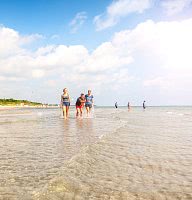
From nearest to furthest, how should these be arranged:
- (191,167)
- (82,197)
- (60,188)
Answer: (82,197) → (60,188) → (191,167)

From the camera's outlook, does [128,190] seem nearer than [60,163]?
Yes

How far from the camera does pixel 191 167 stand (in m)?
6.32

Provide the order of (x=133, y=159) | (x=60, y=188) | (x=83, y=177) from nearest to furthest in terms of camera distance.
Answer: (x=60, y=188) → (x=83, y=177) → (x=133, y=159)

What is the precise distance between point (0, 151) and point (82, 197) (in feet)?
14.1

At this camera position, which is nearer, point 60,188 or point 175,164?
point 60,188

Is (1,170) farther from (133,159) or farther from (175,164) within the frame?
(175,164)

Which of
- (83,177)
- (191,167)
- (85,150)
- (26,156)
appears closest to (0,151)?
(26,156)

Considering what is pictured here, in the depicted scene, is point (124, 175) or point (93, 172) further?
point (93, 172)

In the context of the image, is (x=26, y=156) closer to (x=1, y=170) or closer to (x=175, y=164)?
(x=1, y=170)

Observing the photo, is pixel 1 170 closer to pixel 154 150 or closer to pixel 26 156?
pixel 26 156

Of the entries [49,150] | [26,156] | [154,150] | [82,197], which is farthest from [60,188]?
[154,150]

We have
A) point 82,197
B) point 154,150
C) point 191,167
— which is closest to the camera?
point 82,197

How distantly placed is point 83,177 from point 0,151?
3429 millimetres

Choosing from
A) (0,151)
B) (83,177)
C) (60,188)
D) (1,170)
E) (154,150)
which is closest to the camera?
(60,188)
